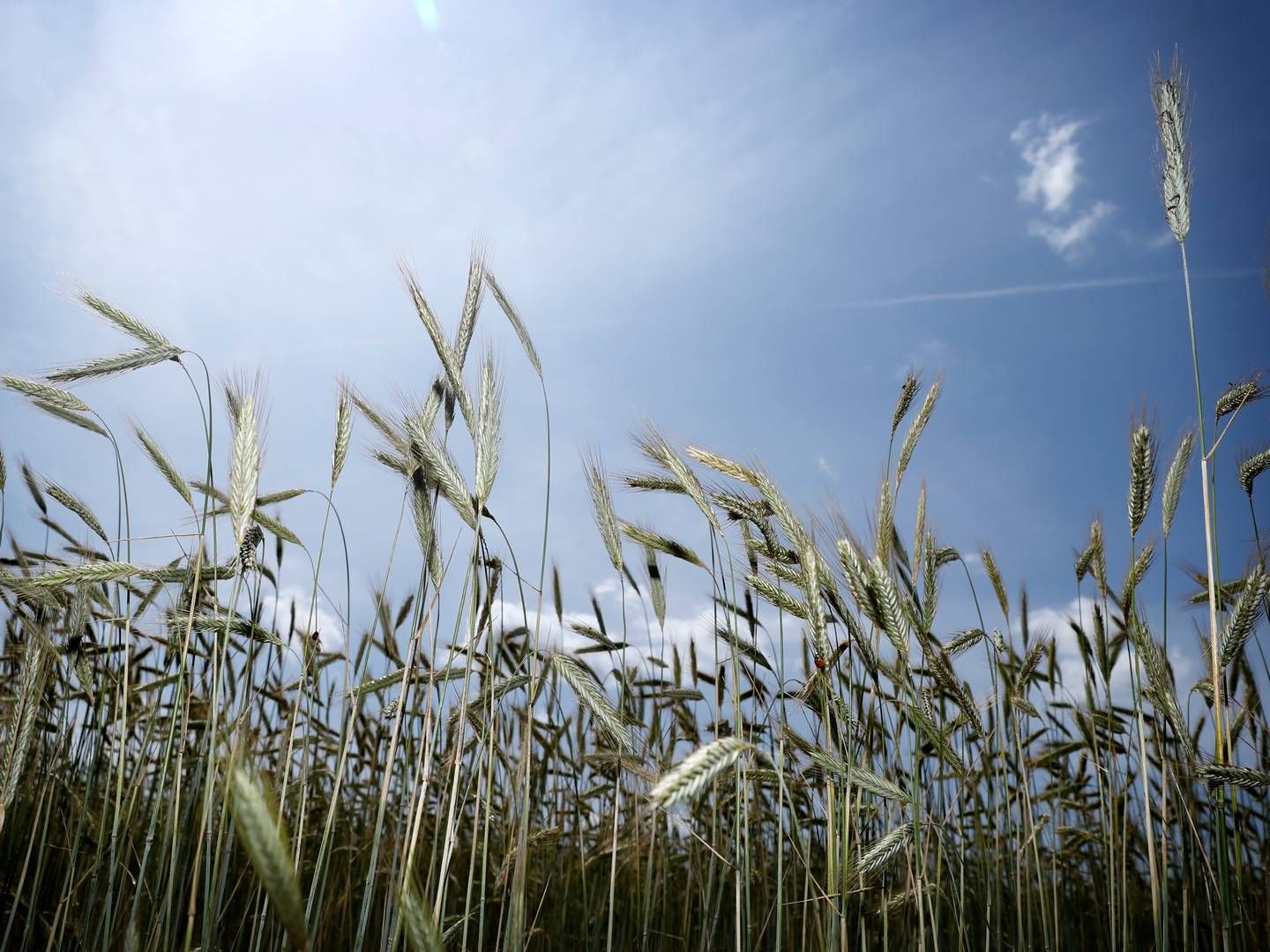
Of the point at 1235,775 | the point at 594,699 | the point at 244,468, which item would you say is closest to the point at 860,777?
the point at 594,699

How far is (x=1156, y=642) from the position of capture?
8.31 feet

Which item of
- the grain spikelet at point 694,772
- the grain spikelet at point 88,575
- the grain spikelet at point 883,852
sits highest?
the grain spikelet at point 88,575

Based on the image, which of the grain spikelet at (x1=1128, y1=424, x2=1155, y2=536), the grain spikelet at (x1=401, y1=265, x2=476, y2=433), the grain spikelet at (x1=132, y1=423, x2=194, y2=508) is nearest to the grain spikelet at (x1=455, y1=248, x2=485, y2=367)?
the grain spikelet at (x1=401, y1=265, x2=476, y2=433)

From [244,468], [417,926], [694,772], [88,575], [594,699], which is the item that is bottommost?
[417,926]

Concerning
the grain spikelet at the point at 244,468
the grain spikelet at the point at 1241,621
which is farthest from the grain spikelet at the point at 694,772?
the grain spikelet at the point at 1241,621

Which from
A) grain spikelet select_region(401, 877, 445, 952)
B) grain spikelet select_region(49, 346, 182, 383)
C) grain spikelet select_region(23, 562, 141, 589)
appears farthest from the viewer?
grain spikelet select_region(49, 346, 182, 383)

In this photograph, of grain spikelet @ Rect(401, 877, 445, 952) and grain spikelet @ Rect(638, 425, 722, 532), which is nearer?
grain spikelet @ Rect(401, 877, 445, 952)

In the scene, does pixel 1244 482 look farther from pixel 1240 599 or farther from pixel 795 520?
pixel 795 520

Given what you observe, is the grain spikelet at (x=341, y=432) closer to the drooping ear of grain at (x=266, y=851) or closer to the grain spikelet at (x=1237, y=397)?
the drooping ear of grain at (x=266, y=851)

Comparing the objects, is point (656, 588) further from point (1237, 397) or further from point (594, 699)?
point (1237, 397)

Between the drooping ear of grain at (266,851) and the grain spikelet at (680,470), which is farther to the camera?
the grain spikelet at (680,470)

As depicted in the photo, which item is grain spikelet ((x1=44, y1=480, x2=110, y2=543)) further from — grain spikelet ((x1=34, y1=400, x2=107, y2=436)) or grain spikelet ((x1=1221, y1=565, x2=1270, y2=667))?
grain spikelet ((x1=1221, y1=565, x2=1270, y2=667))

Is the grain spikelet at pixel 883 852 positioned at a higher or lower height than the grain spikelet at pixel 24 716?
lower

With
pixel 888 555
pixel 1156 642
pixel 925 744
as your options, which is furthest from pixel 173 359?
pixel 1156 642
